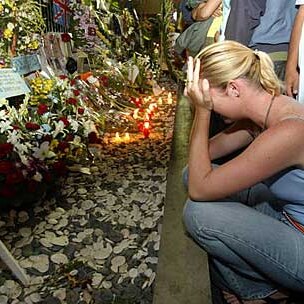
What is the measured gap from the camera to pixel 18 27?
2535mm

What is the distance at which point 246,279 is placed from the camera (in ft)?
5.07

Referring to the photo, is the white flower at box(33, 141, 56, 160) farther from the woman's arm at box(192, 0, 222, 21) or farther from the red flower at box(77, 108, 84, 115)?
the woman's arm at box(192, 0, 222, 21)

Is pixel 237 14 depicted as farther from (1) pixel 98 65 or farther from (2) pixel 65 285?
(1) pixel 98 65

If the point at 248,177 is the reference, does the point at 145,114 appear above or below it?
below

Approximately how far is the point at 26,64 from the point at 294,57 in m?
1.54

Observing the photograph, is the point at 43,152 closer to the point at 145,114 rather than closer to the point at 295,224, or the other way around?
the point at 295,224

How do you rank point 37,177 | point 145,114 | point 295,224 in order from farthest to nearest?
1. point 145,114
2. point 37,177
3. point 295,224

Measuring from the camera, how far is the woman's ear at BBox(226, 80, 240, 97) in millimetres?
1418

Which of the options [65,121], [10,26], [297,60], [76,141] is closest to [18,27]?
[10,26]

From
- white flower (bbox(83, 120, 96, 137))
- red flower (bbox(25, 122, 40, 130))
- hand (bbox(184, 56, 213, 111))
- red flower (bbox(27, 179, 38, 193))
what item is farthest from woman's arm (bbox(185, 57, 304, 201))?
white flower (bbox(83, 120, 96, 137))

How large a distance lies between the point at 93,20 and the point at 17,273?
265cm

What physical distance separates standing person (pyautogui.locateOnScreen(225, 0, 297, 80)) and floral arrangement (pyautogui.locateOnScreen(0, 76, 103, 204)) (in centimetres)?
107

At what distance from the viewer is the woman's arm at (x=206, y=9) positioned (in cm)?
286

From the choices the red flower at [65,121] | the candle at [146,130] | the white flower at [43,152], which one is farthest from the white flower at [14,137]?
the candle at [146,130]
